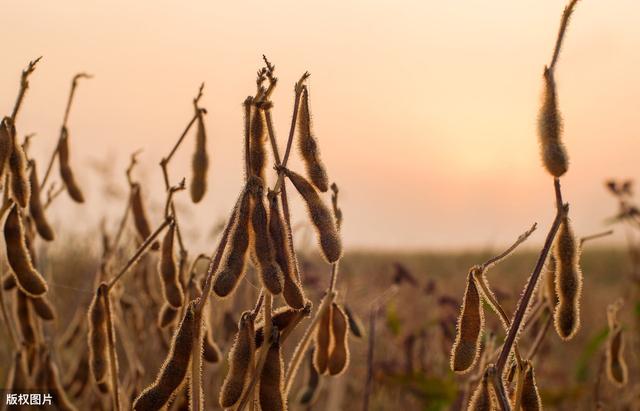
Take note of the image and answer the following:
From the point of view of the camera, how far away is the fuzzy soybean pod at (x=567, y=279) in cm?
159

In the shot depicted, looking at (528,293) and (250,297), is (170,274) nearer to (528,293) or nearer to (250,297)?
(528,293)

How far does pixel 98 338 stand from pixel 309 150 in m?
0.76

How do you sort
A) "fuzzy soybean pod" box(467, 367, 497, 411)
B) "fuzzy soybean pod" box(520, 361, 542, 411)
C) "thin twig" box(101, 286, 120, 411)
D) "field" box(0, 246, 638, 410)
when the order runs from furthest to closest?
"field" box(0, 246, 638, 410), "thin twig" box(101, 286, 120, 411), "fuzzy soybean pod" box(520, 361, 542, 411), "fuzzy soybean pod" box(467, 367, 497, 411)

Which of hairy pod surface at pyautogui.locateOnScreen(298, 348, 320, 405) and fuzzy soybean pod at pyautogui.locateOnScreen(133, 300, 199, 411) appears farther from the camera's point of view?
hairy pod surface at pyautogui.locateOnScreen(298, 348, 320, 405)

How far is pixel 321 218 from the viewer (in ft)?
5.64

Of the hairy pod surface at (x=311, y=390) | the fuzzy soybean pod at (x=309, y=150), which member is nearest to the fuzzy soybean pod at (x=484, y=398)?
the fuzzy soybean pod at (x=309, y=150)

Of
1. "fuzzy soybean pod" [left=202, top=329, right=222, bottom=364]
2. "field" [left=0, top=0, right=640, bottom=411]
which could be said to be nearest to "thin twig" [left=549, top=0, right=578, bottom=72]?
"field" [left=0, top=0, right=640, bottom=411]

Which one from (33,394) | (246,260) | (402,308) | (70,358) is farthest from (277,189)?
(402,308)

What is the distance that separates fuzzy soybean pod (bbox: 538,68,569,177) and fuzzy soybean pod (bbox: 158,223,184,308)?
1.03 metres

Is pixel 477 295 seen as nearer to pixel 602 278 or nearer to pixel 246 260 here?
pixel 246 260

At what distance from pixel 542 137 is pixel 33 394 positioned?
6.26 ft

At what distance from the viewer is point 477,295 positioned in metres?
1.72

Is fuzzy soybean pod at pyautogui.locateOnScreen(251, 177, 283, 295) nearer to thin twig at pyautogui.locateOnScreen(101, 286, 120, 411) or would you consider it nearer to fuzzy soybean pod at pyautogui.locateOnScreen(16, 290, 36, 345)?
thin twig at pyautogui.locateOnScreen(101, 286, 120, 411)

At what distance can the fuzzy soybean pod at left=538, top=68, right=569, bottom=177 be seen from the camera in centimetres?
147
